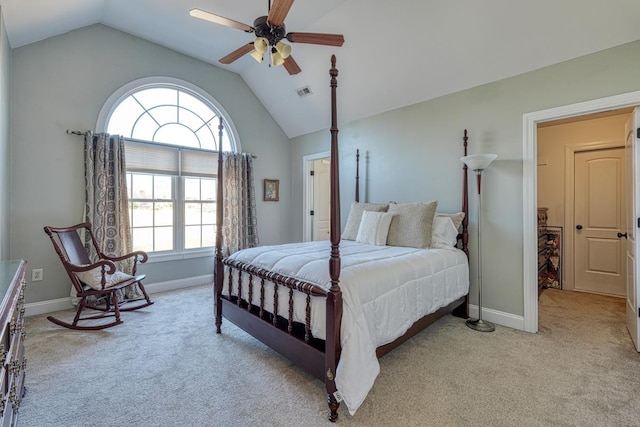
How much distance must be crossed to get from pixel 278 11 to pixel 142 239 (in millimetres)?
3362

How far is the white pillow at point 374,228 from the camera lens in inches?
123

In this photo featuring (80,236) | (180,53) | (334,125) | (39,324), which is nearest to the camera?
(334,125)

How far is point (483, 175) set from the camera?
3098mm

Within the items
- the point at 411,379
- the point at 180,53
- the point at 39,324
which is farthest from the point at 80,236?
the point at 411,379

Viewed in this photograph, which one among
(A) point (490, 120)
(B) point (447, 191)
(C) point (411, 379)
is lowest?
(C) point (411, 379)

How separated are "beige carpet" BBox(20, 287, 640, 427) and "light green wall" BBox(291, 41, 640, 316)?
0.74 metres

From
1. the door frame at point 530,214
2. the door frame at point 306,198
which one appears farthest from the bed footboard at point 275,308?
the door frame at point 306,198

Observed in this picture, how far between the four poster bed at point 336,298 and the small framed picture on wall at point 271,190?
7.63 feet

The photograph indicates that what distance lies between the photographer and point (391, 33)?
3.09m

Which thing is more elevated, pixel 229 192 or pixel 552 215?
pixel 229 192

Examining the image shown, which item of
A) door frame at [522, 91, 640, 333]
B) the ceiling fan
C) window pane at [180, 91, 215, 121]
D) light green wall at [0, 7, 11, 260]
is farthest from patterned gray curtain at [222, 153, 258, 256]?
door frame at [522, 91, 640, 333]

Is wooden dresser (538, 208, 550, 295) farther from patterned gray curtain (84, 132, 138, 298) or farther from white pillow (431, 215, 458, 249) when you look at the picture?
patterned gray curtain (84, 132, 138, 298)

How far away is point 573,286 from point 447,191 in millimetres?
2609

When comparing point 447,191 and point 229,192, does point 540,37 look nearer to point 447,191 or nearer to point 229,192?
point 447,191
